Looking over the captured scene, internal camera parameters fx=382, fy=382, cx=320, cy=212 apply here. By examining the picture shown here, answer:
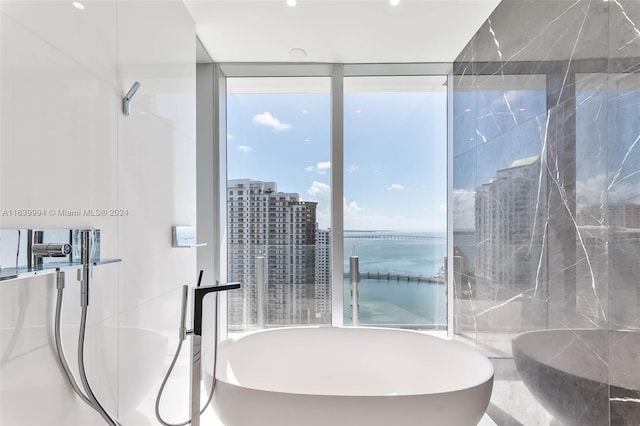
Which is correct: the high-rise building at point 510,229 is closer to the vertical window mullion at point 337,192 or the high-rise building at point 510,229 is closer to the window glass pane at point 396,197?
the window glass pane at point 396,197

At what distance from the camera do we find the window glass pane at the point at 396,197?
2977mm

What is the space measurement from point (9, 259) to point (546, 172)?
1.92 meters

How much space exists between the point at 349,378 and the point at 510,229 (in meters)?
1.25

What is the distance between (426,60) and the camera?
285 cm

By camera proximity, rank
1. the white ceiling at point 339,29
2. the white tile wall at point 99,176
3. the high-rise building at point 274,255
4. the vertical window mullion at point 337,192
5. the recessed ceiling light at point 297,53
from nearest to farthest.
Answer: the white tile wall at point 99,176 → the white ceiling at point 339,29 → the recessed ceiling light at point 297,53 → the vertical window mullion at point 337,192 → the high-rise building at point 274,255

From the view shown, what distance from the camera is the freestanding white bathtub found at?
1.41 meters

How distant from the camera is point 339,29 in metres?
2.38

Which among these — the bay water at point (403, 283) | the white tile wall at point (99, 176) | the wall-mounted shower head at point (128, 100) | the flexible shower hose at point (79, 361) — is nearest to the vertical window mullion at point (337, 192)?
the bay water at point (403, 283)

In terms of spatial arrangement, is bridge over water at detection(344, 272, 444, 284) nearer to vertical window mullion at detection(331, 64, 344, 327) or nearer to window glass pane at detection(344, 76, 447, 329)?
window glass pane at detection(344, 76, 447, 329)

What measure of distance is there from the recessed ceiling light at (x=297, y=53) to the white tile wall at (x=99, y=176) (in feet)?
2.61

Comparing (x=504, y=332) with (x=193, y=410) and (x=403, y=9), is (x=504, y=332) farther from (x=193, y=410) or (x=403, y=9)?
(x=403, y=9)

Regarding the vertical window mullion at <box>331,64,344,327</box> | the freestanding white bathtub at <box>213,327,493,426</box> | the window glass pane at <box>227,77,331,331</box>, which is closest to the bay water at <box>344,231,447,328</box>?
the vertical window mullion at <box>331,64,344,327</box>

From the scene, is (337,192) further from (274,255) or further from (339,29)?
(339,29)

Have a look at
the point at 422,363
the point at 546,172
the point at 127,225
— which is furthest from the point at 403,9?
the point at 422,363
